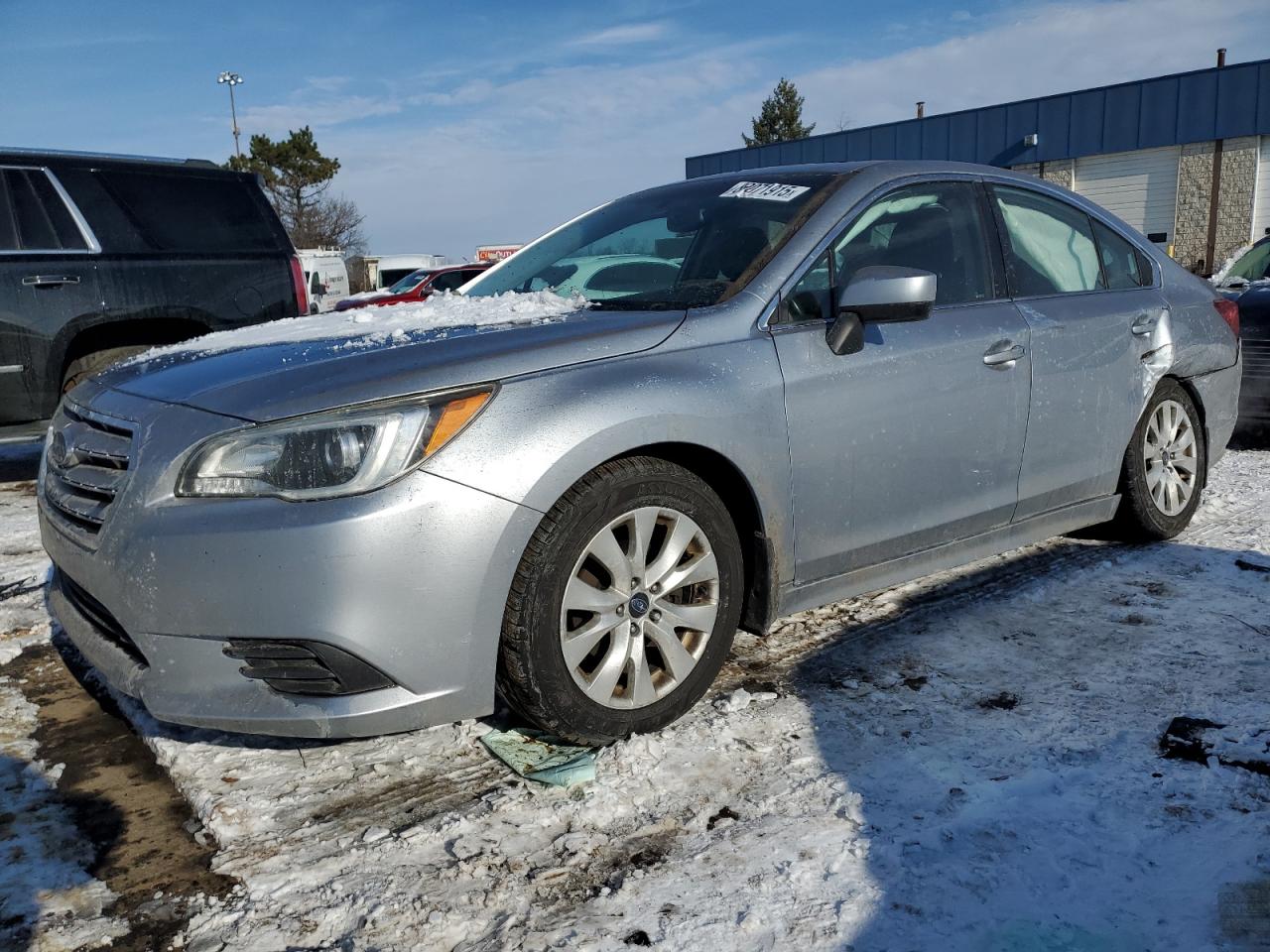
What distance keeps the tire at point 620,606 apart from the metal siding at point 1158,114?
2720 cm

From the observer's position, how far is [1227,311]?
4.68 meters

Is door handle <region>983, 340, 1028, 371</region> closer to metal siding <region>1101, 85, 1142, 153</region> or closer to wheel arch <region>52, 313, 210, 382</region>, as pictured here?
Result: wheel arch <region>52, 313, 210, 382</region>

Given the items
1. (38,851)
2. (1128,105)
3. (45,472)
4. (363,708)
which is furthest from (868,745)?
(1128,105)

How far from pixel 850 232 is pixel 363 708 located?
211cm

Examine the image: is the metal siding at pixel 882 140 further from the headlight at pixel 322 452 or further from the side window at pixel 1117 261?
the headlight at pixel 322 452

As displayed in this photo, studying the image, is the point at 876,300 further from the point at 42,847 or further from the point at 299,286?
the point at 299,286

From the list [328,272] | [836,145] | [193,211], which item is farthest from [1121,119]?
[193,211]

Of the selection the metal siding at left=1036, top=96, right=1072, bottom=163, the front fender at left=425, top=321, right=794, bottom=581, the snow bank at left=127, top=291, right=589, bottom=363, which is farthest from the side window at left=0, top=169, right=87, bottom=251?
the metal siding at left=1036, top=96, right=1072, bottom=163

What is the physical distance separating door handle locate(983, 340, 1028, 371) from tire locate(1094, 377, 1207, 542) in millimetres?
927

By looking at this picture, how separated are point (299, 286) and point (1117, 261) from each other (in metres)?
4.77

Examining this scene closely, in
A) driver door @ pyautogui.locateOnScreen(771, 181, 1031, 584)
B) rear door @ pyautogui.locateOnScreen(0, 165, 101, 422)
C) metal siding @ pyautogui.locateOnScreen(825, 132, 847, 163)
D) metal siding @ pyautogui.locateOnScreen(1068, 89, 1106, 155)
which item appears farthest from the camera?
metal siding @ pyautogui.locateOnScreen(825, 132, 847, 163)

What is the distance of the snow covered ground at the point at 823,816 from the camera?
79.0 inches

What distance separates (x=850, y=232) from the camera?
330 cm

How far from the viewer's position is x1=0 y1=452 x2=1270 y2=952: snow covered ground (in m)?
2.01
